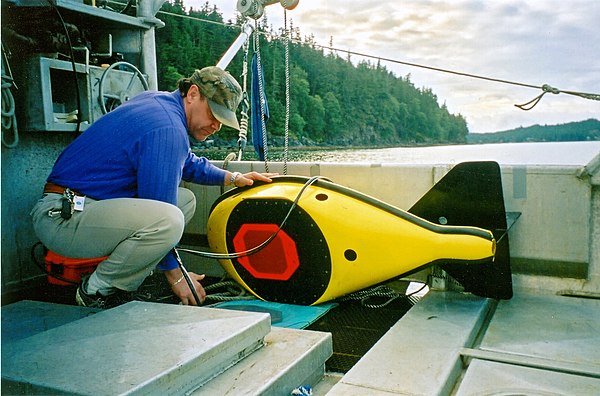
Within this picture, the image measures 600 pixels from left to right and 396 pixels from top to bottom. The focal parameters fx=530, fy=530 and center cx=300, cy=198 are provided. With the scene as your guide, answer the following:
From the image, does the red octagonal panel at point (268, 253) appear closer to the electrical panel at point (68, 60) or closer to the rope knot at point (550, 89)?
the electrical panel at point (68, 60)

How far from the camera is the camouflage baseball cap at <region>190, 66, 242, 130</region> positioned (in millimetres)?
2848

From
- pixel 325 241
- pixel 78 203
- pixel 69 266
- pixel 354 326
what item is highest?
pixel 78 203

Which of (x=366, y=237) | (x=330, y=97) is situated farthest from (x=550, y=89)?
(x=330, y=97)

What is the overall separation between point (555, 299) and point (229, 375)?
1.90 m

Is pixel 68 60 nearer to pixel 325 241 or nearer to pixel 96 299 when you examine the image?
pixel 96 299

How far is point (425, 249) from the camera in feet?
8.90

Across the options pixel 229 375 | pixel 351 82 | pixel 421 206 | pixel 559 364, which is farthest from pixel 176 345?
pixel 351 82

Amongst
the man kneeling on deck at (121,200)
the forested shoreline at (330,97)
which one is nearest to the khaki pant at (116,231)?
the man kneeling on deck at (121,200)

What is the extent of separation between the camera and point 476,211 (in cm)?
291

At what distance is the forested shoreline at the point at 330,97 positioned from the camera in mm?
46406

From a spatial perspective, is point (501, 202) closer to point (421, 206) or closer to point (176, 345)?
point (421, 206)

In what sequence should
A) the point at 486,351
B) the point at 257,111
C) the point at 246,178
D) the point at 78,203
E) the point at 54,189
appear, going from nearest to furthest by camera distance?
the point at 486,351, the point at 78,203, the point at 54,189, the point at 246,178, the point at 257,111

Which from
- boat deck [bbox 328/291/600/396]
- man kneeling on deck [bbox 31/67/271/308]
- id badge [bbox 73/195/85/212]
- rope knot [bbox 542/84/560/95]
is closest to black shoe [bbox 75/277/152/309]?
man kneeling on deck [bbox 31/67/271/308]

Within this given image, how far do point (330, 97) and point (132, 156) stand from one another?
2453 inches
